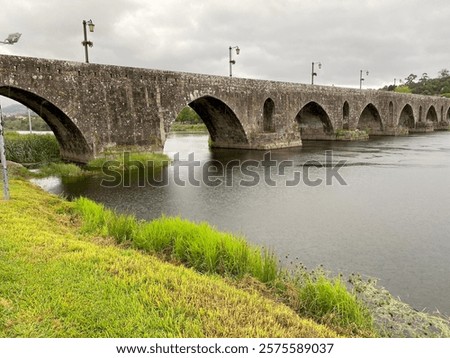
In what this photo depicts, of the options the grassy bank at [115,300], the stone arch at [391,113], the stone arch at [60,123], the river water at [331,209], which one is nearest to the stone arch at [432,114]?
the stone arch at [391,113]

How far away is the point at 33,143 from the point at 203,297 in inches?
861

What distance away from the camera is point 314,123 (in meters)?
41.2

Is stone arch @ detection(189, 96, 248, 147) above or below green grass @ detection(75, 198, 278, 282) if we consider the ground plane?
above

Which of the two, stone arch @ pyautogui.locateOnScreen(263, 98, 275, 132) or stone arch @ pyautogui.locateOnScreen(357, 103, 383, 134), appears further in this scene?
stone arch @ pyautogui.locateOnScreen(357, 103, 383, 134)

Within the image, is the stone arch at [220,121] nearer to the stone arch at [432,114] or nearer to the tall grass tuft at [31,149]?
the tall grass tuft at [31,149]

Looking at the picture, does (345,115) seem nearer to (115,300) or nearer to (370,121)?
(370,121)

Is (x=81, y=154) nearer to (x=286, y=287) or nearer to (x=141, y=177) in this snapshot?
(x=141, y=177)

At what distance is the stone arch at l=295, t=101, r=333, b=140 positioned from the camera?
130ft

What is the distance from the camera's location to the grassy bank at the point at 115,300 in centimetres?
387

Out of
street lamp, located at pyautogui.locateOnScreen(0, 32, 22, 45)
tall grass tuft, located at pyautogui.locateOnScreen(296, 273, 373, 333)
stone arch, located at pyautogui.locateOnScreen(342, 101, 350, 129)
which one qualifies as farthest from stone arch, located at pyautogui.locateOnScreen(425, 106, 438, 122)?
tall grass tuft, located at pyautogui.locateOnScreen(296, 273, 373, 333)

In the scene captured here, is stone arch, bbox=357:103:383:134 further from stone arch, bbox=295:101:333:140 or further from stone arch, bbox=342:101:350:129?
stone arch, bbox=295:101:333:140

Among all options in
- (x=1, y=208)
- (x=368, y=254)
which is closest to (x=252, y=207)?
(x=368, y=254)

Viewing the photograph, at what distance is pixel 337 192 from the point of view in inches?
576

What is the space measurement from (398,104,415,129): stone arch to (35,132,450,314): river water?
39271 millimetres
